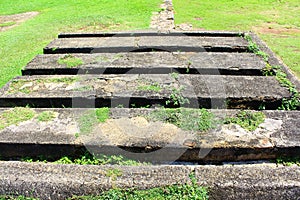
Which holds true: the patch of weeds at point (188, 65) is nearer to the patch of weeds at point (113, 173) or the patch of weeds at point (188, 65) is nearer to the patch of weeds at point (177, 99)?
the patch of weeds at point (177, 99)

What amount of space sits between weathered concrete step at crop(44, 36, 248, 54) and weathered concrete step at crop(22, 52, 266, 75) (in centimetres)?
21

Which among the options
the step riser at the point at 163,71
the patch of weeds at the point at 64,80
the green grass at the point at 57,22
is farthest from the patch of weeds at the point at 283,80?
the green grass at the point at 57,22

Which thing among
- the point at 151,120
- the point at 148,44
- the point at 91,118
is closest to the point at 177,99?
the point at 151,120

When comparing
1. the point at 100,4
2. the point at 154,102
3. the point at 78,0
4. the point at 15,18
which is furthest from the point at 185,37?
the point at 78,0

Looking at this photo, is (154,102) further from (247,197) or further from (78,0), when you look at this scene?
(78,0)

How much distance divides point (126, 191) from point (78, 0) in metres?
8.98

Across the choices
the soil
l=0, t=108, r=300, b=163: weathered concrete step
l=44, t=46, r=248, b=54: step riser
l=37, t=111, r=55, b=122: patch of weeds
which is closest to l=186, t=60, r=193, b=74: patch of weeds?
l=44, t=46, r=248, b=54: step riser

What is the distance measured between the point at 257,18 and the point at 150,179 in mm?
6260

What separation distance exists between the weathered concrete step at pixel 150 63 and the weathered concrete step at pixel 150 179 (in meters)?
1.44

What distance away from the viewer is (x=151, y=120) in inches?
96.4

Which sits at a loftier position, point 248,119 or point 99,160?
point 248,119

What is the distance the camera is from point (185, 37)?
14.2ft

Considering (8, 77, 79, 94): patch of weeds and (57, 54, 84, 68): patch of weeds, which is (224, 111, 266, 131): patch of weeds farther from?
(57, 54, 84, 68): patch of weeds

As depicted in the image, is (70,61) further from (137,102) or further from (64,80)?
(137,102)
